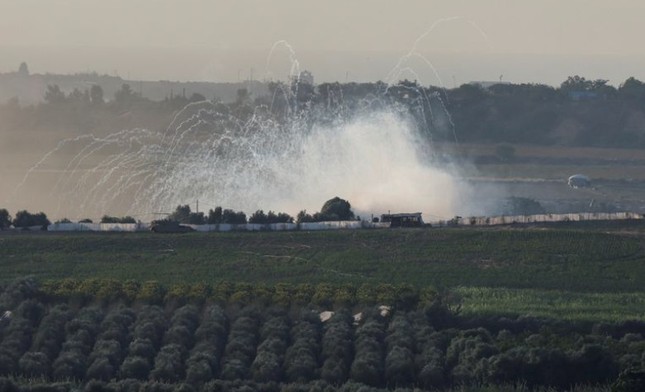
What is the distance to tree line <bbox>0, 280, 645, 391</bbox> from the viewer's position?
197ft

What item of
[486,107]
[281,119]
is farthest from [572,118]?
[281,119]

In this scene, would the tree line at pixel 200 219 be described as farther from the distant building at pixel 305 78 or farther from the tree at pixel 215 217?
the distant building at pixel 305 78

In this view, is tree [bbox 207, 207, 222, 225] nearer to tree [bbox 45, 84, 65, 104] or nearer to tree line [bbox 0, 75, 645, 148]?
tree line [bbox 0, 75, 645, 148]

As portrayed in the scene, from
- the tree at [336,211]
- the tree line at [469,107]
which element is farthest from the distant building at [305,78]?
the tree at [336,211]

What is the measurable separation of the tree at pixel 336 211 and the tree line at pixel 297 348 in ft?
83.2

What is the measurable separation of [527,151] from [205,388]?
106m

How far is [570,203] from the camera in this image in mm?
130000

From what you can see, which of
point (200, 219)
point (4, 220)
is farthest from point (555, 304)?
point (4, 220)

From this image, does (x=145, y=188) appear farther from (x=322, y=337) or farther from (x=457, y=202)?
(x=322, y=337)

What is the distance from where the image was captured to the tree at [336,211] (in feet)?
314

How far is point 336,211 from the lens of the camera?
97500 millimetres

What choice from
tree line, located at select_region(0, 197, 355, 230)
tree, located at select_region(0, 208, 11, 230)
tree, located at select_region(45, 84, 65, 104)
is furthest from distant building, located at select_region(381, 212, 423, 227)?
tree, located at select_region(45, 84, 65, 104)

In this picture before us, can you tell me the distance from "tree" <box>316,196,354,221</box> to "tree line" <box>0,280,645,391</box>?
25.4 metres

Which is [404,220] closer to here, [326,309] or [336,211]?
[336,211]
